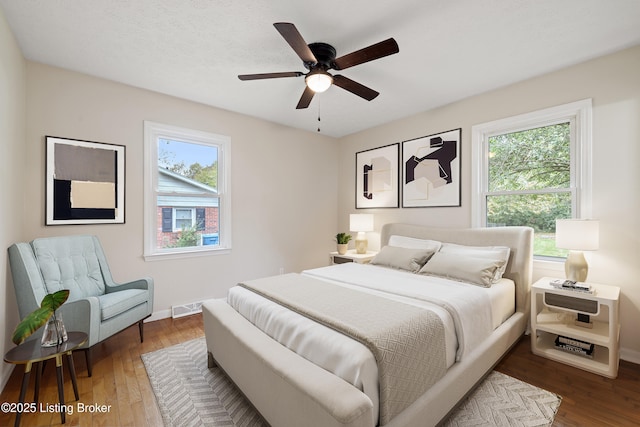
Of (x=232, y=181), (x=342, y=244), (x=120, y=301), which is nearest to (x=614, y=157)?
(x=342, y=244)

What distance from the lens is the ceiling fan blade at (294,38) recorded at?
A: 5.55 feet

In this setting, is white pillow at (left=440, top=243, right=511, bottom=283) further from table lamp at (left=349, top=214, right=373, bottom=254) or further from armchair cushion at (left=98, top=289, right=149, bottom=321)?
armchair cushion at (left=98, top=289, right=149, bottom=321)

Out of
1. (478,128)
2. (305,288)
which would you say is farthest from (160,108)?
(478,128)

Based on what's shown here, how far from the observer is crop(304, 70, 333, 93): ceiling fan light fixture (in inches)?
87.7

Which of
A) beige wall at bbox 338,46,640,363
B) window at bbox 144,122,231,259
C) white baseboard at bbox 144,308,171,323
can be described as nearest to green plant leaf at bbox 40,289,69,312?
window at bbox 144,122,231,259

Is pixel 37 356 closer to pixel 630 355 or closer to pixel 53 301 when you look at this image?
pixel 53 301

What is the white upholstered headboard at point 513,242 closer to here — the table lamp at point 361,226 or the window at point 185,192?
the table lamp at point 361,226

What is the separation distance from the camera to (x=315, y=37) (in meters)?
2.26

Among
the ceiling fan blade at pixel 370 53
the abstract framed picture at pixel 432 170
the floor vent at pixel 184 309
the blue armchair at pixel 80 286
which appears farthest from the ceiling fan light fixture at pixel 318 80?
the floor vent at pixel 184 309

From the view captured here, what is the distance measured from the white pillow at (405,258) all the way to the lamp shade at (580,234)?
1.18 metres

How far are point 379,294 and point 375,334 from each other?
82cm

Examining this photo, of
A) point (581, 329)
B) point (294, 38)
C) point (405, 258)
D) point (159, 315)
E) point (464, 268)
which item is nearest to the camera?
point (294, 38)

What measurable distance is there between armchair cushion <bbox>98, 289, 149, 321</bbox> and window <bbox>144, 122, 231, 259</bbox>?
0.70m

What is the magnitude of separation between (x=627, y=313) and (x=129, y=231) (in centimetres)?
492
